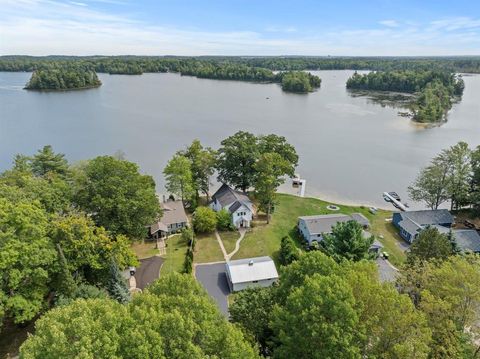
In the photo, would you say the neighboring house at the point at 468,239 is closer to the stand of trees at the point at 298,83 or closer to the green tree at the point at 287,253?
the green tree at the point at 287,253

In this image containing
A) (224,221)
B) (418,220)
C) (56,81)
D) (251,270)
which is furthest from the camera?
(56,81)

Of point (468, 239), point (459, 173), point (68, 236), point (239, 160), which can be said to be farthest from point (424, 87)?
point (68, 236)

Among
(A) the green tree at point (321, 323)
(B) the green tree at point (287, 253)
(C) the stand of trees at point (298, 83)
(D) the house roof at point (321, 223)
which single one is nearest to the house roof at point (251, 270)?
(B) the green tree at point (287, 253)

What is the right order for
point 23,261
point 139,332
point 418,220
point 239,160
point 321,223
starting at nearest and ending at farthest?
point 139,332 → point 23,261 → point 321,223 → point 418,220 → point 239,160

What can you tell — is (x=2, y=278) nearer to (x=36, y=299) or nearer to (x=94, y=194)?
(x=36, y=299)

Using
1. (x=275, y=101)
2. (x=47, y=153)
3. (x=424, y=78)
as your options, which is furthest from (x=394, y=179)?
(x=424, y=78)

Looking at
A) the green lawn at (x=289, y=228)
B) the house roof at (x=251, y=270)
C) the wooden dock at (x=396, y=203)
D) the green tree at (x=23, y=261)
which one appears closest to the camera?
the green tree at (x=23, y=261)

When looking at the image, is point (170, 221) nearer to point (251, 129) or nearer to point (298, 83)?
point (251, 129)
